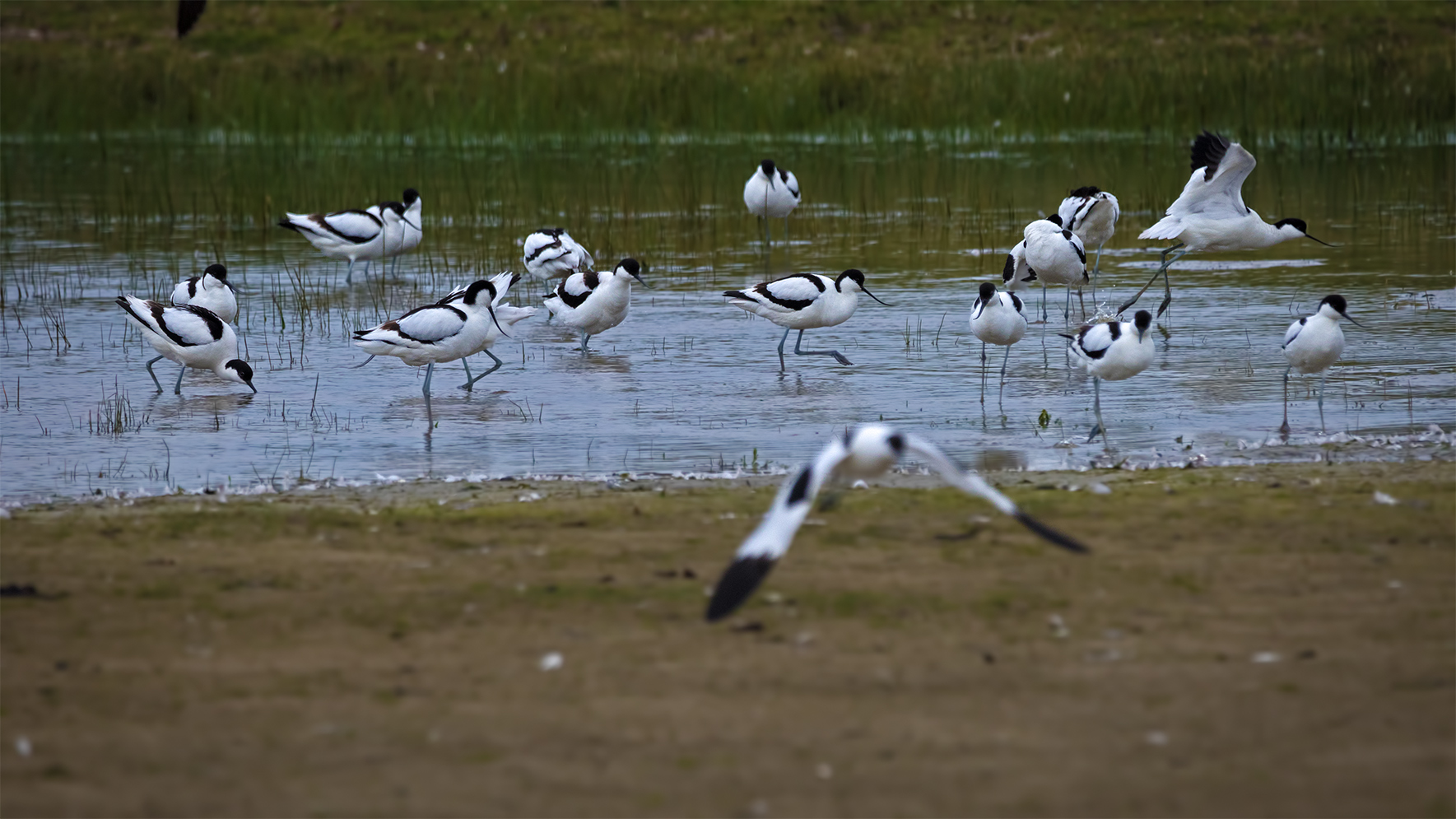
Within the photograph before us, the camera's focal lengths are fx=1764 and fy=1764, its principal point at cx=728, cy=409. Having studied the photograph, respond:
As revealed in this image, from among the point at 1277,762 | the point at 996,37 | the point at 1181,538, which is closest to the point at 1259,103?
the point at 996,37

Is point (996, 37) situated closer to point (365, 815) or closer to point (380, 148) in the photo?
point (380, 148)

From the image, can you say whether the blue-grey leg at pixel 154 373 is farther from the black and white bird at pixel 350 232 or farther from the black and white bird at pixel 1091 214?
the black and white bird at pixel 1091 214

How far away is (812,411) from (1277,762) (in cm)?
594

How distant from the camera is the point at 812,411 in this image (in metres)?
10.3

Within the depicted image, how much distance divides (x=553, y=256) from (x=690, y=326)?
5.69 ft

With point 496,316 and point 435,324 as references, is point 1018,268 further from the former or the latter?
point 435,324

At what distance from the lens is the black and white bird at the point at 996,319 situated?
10.8 m

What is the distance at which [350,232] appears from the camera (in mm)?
16484

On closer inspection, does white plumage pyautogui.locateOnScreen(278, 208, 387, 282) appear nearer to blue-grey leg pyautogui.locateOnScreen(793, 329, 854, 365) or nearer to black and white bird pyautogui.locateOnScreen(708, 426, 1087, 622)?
blue-grey leg pyautogui.locateOnScreen(793, 329, 854, 365)

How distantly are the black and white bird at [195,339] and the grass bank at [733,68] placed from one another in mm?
16163

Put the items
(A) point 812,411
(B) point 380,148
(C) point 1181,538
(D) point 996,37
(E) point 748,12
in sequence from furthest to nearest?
(E) point 748,12, (D) point 996,37, (B) point 380,148, (A) point 812,411, (C) point 1181,538

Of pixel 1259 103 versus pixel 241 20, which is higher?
pixel 241 20

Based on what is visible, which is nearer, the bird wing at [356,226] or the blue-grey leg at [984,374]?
the blue-grey leg at [984,374]

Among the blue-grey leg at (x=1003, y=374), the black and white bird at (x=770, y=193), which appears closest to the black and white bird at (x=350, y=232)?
the black and white bird at (x=770, y=193)
